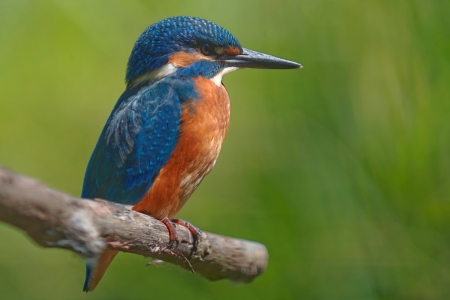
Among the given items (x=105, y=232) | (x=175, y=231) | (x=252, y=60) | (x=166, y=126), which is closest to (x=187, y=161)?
(x=166, y=126)

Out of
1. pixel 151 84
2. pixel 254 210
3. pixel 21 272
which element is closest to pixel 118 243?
pixel 254 210

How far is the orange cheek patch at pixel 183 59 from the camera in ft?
7.44

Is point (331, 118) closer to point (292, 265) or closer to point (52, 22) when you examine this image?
point (292, 265)

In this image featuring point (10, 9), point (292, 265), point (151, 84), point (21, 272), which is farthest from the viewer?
point (10, 9)

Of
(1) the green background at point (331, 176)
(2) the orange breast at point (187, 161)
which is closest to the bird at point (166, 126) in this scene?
(2) the orange breast at point (187, 161)

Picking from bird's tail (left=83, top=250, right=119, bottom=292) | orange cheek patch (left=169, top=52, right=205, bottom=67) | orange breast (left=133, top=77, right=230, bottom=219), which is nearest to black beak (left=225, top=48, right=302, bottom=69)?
orange cheek patch (left=169, top=52, right=205, bottom=67)

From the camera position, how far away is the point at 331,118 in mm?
1800

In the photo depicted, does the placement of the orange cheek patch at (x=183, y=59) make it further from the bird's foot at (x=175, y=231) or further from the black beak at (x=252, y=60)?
the bird's foot at (x=175, y=231)

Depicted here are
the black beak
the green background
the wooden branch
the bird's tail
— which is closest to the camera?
the wooden branch

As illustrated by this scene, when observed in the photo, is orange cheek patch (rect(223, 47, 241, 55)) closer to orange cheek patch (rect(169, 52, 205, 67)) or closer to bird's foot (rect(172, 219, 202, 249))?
orange cheek patch (rect(169, 52, 205, 67))

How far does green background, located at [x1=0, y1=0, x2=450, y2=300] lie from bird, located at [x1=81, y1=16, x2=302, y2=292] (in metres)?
0.11

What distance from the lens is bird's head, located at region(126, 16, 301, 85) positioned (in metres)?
2.25

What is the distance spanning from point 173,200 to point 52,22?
2.99 feet

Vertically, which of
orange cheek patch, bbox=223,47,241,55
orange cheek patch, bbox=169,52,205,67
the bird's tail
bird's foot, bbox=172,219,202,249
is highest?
orange cheek patch, bbox=223,47,241,55
